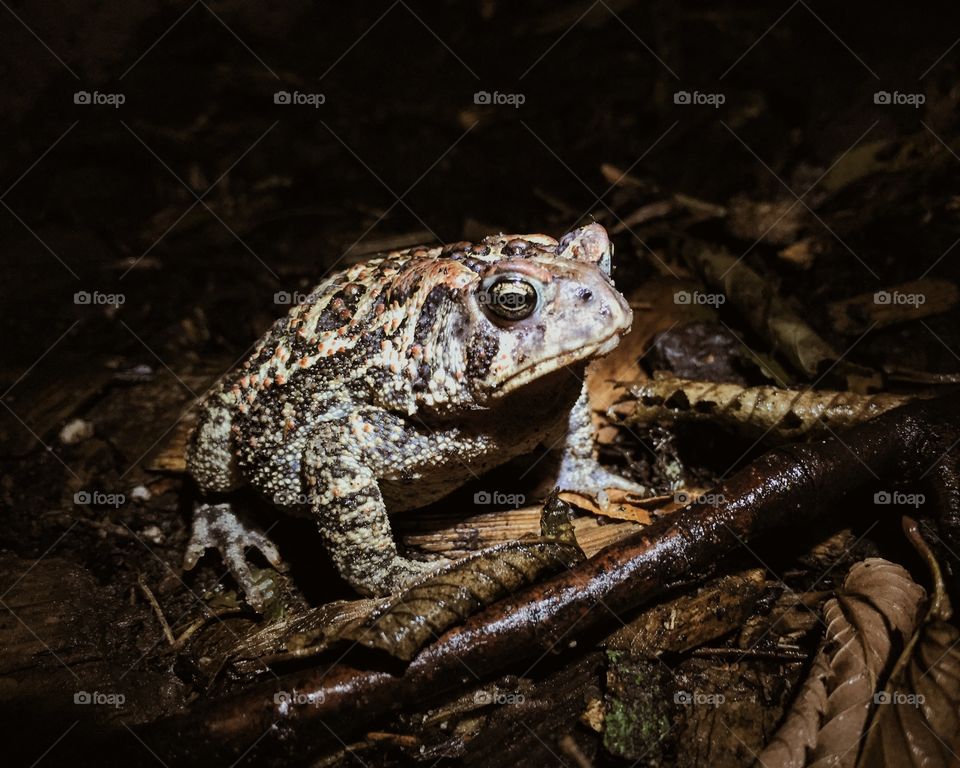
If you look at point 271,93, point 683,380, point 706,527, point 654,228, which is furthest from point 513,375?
point 271,93

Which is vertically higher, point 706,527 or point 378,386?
point 378,386

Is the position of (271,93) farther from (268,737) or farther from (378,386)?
(268,737)
